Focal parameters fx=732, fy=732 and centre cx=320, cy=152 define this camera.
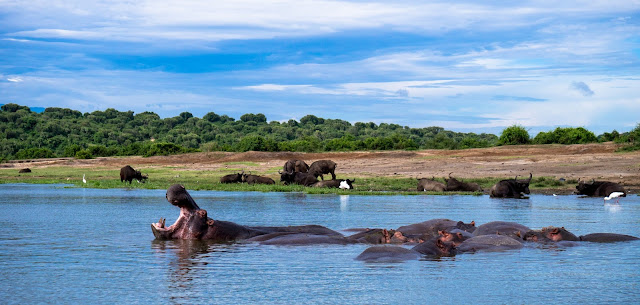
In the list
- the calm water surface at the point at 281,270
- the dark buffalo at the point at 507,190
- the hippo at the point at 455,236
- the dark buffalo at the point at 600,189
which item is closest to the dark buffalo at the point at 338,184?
the dark buffalo at the point at 507,190

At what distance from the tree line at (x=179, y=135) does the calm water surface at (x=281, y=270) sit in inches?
1864

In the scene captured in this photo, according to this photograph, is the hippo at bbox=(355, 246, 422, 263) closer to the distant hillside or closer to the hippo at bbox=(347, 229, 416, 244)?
the hippo at bbox=(347, 229, 416, 244)

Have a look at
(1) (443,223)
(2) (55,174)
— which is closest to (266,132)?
(2) (55,174)

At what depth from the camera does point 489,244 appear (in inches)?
460

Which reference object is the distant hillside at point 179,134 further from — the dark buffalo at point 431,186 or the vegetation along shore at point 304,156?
the dark buffalo at point 431,186

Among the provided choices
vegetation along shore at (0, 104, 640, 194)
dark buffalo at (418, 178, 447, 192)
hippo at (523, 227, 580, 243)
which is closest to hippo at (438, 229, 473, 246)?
hippo at (523, 227, 580, 243)

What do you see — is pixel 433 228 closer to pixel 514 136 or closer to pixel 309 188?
pixel 309 188

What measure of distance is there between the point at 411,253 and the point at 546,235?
305cm

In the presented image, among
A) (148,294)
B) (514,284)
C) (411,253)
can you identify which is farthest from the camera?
(411,253)

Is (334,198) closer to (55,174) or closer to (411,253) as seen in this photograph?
(411,253)

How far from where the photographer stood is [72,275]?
30.2 feet

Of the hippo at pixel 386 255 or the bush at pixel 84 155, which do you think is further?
the bush at pixel 84 155

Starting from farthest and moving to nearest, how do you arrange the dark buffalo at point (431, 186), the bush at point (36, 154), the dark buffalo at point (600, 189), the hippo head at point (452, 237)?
1. the bush at point (36, 154)
2. the dark buffalo at point (431, 186)
3. the dark buffalo at point (600, 189)
4. the hippo head at point (452, 237)

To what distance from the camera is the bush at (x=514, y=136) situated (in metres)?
55.6
